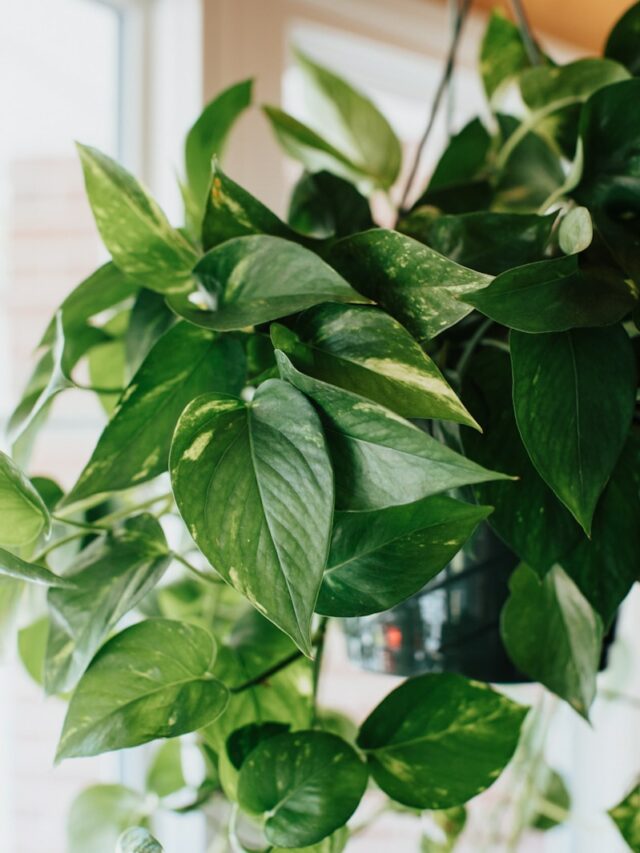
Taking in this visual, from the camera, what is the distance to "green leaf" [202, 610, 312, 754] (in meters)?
0.51

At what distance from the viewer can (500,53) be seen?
75cm

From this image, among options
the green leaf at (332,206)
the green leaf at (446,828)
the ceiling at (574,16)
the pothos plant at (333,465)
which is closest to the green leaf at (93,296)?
the pothos plant at (333,465)

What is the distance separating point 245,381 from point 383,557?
121 mm

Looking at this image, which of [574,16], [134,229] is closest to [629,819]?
[134,229]

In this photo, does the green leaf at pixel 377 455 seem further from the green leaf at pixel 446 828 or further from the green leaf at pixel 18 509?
the green leaf at pixel 446 828

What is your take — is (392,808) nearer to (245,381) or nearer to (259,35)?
(245,381)

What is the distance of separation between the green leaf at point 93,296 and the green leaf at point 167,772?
1.12 feet

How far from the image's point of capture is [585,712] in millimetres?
478

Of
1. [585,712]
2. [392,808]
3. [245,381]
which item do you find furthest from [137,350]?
[392,808]

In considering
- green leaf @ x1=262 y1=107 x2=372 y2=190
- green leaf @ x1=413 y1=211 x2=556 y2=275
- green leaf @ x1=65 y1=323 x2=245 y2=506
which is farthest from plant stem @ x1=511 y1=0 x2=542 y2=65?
green leaf @ x1=65 y1=323 x2=245 y2=506

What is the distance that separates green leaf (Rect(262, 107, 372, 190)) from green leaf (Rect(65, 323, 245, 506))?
0.24 meters

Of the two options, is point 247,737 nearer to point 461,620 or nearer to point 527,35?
point 461,620

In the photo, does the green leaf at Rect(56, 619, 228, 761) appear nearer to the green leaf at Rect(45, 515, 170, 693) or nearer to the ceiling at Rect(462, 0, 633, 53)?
the green leaf at Rect(45, 515, 170, 693)

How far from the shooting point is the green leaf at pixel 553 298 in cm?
37
